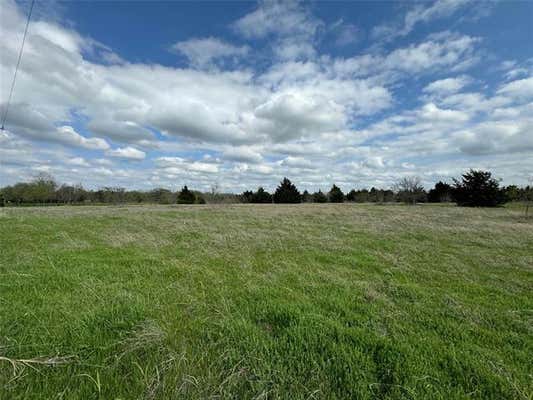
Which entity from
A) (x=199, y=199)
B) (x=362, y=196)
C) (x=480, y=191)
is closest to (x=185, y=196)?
(x=199, y=199)

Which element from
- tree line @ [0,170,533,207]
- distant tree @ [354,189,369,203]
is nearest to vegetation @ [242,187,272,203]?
tree line @ [0,170,533,207]

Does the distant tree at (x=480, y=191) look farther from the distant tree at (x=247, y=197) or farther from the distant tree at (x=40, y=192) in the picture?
the distant tree at (x=40, y=192)

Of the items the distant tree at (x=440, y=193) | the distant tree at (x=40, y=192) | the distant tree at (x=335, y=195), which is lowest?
the distant tree at (x=40, y=192)

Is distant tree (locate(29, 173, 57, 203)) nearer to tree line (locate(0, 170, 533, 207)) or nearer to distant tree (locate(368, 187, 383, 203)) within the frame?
tree line (locate(0, 170, 533, 207))

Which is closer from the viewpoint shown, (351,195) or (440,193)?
(440,193)

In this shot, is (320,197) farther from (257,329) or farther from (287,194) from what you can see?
(257,329)

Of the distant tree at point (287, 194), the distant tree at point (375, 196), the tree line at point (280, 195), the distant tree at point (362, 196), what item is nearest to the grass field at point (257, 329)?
the tree line at point (280, 195)

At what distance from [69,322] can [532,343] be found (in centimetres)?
579

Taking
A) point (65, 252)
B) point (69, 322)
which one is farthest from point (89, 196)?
point (69, 322)

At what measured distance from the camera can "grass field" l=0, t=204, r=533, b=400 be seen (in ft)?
7.11

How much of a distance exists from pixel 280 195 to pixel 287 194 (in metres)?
2.12

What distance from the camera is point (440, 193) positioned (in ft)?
216

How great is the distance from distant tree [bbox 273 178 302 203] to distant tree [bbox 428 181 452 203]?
1470 inches

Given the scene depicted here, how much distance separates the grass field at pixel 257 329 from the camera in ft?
7.11
